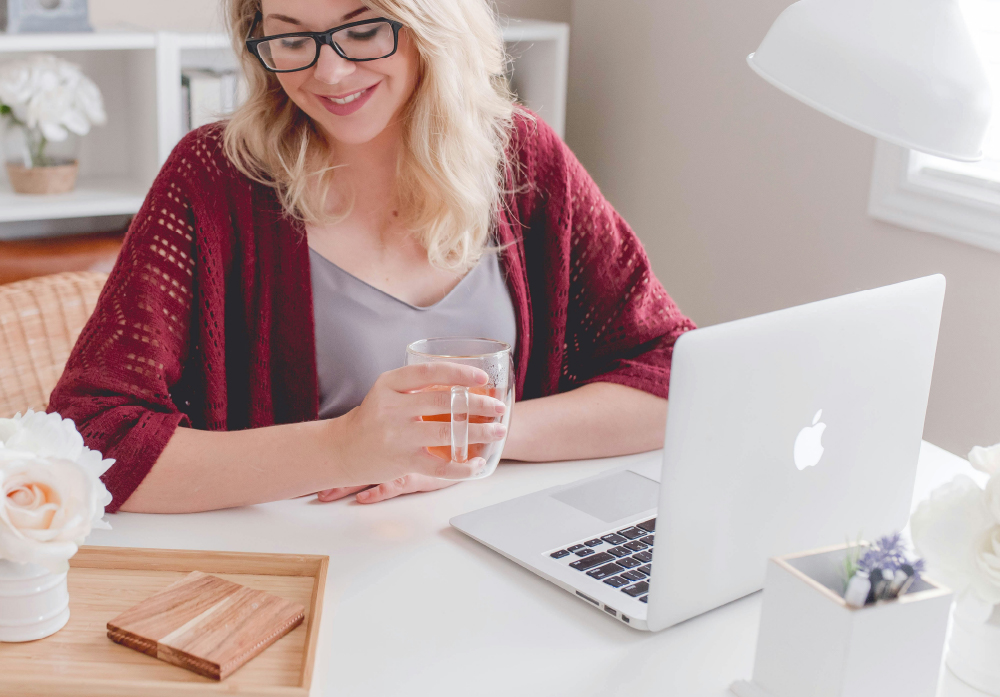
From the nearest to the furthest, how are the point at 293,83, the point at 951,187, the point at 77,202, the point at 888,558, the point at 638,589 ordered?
1. the point at 888,558
2. the point at 638,589
3. the point at 293,83
4. the point at 951,187
5. the point at 77,202

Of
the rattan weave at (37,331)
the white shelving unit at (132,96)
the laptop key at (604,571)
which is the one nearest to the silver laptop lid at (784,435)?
the laptop key at (604,571)

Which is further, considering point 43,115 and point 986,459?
point 43,115

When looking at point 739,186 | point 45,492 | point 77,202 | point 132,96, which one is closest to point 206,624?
point 45,492

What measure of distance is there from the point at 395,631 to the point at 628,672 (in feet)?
0.69

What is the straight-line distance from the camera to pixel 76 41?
2168 mm

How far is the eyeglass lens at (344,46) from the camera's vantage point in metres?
1.28

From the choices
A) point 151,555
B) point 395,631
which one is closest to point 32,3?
point 151,555

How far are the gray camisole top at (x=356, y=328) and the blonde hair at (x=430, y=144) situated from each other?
0.08 metres

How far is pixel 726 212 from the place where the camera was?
2.45 metres

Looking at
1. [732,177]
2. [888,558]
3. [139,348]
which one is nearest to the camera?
[888,558]

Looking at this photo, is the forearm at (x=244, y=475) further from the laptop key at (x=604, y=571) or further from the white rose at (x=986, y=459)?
the white rose at (x=986, y=459)

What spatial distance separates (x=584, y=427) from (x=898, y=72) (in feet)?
2.13

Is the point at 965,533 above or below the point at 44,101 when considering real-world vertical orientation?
below

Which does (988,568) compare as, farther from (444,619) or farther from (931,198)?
(931,198)
